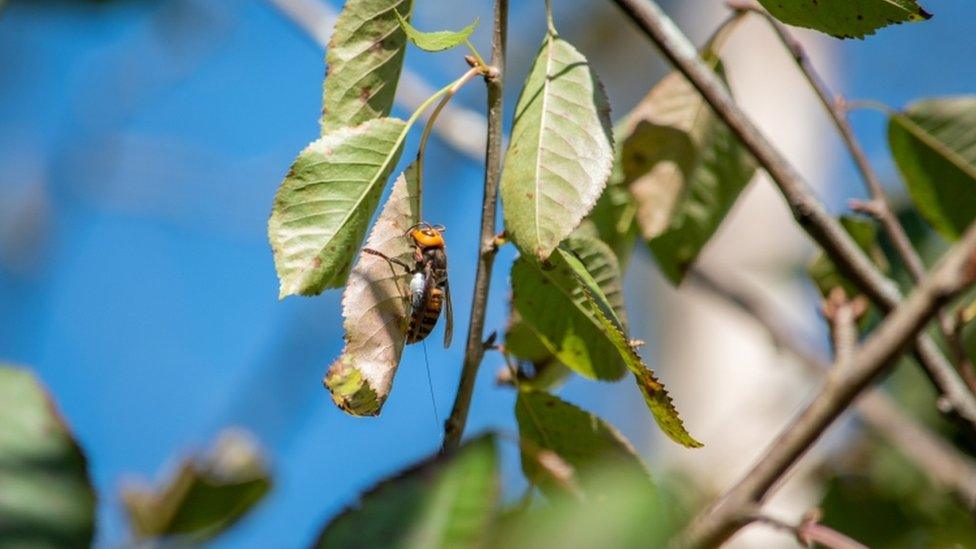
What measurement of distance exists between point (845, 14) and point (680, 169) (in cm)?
30

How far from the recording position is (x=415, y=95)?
7.49ft

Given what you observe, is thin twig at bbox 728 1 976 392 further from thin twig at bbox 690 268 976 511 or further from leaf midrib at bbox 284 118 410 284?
leaf midrib at bbox 284 118 410 284

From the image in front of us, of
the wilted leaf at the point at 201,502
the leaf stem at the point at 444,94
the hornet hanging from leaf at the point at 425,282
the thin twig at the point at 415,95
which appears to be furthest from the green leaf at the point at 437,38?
the thin twig at the point at 415,95

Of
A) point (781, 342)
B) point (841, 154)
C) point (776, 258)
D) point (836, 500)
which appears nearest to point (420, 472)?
point (836, 500)

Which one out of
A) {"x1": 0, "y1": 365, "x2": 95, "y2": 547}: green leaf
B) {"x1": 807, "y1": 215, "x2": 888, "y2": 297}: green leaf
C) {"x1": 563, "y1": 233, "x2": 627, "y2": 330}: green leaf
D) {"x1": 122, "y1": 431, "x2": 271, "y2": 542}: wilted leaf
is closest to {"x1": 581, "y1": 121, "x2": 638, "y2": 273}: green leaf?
{"x1": 563, "y1": 233, "x2": 627, "y2": 330}: green leaf

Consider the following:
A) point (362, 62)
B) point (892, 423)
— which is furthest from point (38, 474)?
point (892, 423)

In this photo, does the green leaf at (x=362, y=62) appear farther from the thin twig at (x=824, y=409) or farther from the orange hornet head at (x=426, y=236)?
the thin twig at (x=824, y=409)

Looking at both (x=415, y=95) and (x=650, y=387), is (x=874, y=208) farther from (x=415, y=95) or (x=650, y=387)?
(x=415, y=95)

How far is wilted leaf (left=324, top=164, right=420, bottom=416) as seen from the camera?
697 mm

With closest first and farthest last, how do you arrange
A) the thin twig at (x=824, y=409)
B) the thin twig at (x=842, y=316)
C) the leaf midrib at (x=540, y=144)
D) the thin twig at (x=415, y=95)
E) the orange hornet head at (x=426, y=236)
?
the thin twig at (x=824, y=409), the leaf midrib at (x=540, y=144), the orange hornet head at (x=426, y=236), the thin twig at (x=842, y=316), the thin twig at (x=415, y=95)

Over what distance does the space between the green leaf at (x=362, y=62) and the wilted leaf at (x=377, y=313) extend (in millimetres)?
68

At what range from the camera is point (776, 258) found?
2859mm

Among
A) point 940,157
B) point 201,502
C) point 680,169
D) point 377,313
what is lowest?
point 201,502

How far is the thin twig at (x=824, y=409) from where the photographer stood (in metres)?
0.56
